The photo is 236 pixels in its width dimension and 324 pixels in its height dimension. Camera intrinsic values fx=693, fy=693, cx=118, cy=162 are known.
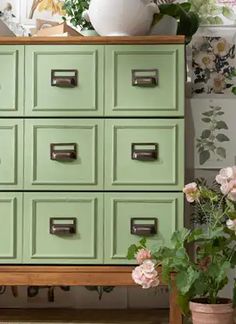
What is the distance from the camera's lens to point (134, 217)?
9.00 feet

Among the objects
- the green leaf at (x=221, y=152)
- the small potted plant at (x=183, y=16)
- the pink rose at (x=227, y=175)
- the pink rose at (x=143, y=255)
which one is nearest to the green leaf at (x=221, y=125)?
the green leaf at (x=221, y=152)

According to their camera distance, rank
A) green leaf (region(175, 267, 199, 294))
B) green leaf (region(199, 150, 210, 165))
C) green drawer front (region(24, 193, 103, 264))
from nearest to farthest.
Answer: green leaf (region(175, 267, 199, 294)) < green drawer front (region(24, 193, 103, 264)) < green leaf (region(199, 150, 210, 165))

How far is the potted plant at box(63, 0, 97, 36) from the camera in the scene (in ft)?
10.1

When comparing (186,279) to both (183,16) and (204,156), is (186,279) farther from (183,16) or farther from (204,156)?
(183,16)

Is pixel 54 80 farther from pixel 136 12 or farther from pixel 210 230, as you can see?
pixel 210 230

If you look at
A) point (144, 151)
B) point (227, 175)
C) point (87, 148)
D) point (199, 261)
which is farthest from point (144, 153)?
point (199, 261)

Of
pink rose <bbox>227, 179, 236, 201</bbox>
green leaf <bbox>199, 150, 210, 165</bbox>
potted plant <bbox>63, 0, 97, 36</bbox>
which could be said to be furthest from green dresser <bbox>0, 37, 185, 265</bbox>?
green leaf <bbox>199, 150, 210, 165</bbox>

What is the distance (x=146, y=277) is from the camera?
2537mm

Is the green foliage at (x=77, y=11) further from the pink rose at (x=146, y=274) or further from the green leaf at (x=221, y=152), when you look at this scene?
the pink rose at (x=146, y=274)

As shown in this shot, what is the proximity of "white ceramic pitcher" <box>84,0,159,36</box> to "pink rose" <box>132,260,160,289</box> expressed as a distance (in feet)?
3.09

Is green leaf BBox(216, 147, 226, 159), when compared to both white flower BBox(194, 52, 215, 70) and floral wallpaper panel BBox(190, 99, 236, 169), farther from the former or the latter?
white flower BBox(194, 52, 215, 70)

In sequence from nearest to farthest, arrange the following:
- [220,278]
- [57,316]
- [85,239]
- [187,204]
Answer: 1. [220,278]
2. [85,239]
3. [57,316]
4. [187,204]

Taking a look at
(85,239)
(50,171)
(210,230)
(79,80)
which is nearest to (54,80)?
(79,80)

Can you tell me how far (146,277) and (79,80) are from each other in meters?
0.83
